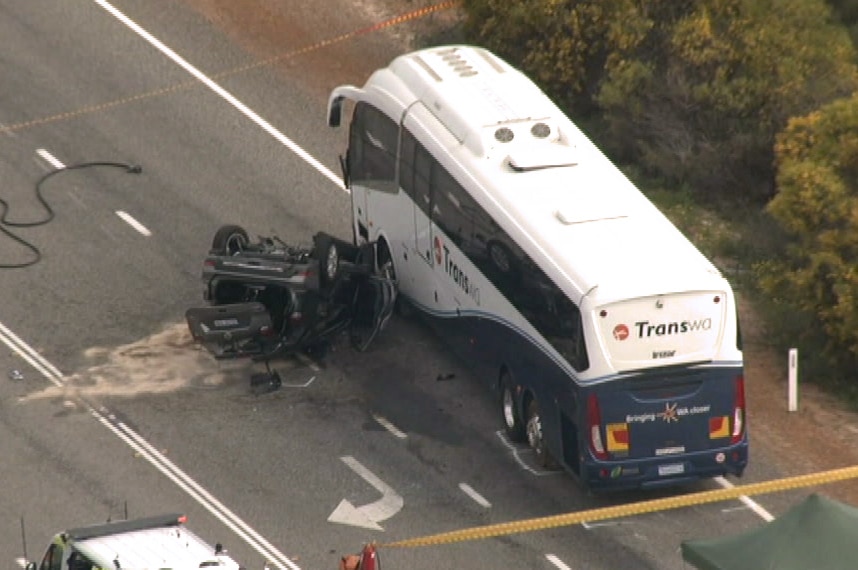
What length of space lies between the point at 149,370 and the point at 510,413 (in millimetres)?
4900

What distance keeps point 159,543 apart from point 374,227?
35.8 feet

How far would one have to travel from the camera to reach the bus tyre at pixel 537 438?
3011 centimetres

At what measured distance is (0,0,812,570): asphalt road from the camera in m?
29.1

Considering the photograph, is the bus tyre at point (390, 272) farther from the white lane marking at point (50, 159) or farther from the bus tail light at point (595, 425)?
the white lane marking at point (50, 159)

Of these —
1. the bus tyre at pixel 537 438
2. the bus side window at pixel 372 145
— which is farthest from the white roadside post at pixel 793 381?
the bus side window at pixel 372 145

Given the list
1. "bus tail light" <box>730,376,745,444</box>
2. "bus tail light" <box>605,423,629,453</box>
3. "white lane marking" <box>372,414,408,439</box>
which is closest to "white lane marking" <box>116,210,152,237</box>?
"white lane marking" <box>372,414,408,439</box>

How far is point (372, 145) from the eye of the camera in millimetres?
34281

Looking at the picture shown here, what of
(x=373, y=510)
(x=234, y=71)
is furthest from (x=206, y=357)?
(x=234, y=71)

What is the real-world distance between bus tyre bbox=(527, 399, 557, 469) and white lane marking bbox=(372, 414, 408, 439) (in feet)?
5.44

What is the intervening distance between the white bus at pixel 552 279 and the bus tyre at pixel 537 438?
1.2 inches

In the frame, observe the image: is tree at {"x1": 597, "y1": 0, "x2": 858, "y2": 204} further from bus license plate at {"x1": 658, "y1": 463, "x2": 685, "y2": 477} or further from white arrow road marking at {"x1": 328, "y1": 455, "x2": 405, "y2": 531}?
white arrow road marking at {"x1": 328, "y1": 455, "x2": 405, "y2": 531}

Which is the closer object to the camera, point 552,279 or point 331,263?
point 552,279

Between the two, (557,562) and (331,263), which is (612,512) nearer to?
(557,562)

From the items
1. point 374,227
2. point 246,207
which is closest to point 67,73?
point 246,207
